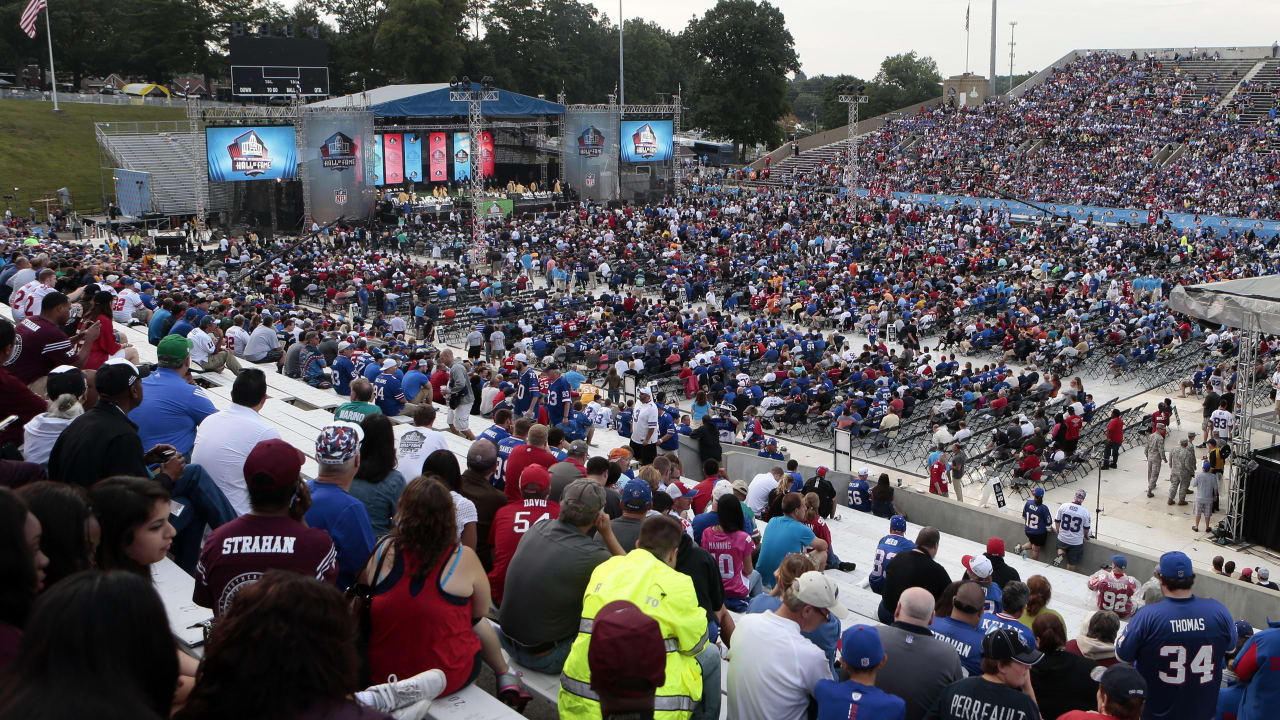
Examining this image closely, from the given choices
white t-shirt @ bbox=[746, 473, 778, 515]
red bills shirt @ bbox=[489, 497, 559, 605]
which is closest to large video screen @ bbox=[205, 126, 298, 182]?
white t-shirt @ bbox=[746, 473, 778, 515]

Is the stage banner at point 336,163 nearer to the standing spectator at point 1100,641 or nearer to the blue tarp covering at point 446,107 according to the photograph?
the blue tarp covering at point 446,107

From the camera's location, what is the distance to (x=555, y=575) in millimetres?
4492

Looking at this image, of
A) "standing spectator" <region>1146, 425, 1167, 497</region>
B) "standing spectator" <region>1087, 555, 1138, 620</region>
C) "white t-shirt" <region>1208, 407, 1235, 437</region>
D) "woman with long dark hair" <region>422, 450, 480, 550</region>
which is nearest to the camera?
"woman with long dark hair" <region>422, 450, 480, 550</region>

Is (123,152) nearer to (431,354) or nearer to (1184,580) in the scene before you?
(431,354)

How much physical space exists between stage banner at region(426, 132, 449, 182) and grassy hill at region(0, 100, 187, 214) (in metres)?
17.0

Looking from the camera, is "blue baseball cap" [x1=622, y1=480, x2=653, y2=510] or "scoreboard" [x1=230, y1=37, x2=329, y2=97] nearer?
"blue baseball cap" [x1=622, y1=480, x2=653, y2=510]

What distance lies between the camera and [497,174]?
49125mm

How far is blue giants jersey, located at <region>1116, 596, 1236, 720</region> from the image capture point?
5.35 metres

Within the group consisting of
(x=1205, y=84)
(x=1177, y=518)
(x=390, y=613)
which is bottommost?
(x=1177, y=518)

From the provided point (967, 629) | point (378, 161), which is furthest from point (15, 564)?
point (378, 161)

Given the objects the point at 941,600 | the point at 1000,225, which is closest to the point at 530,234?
the point at 1000,225

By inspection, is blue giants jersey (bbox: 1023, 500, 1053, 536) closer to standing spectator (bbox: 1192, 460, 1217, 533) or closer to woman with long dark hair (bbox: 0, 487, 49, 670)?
standing spectator (bbox: 1192, 460, 1217, 533)

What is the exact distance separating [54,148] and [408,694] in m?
58.7

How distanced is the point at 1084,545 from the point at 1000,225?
1030 inches
